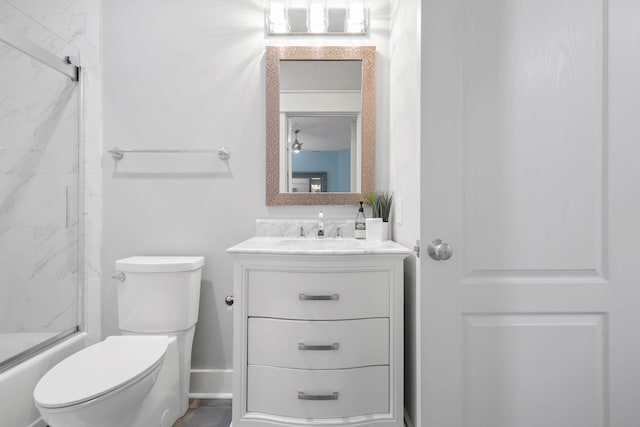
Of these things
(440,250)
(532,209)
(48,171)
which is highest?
(48,171)

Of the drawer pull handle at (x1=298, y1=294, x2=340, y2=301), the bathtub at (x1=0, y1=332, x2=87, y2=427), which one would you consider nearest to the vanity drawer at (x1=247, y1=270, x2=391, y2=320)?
the drawer pull handle at (x1=298, y1=294, x2=340, y2=301)

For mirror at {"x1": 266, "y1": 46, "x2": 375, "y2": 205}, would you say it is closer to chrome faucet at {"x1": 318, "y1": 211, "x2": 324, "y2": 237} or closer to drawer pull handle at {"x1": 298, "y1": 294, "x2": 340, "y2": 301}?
chrome faucet at {"x1": 318, "y1": 211, "x2": 324, "y2": 237}

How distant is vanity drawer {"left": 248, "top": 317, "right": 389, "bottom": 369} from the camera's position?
1207 mm

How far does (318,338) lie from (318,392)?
0.70ft

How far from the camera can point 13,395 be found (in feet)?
4.13

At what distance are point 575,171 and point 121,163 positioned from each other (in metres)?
2.15

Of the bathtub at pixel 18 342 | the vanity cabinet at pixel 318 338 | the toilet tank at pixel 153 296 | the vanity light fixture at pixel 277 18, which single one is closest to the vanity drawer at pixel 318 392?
the vanity cabinet at pixel 318 338

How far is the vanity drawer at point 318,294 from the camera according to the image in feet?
3.98

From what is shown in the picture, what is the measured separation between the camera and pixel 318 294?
1.21 metres

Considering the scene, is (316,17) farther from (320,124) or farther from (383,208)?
(383,208)

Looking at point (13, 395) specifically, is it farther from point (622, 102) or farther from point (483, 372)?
point (622, 102)

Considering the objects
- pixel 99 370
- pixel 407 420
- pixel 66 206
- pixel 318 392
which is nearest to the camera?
pixel 99 370

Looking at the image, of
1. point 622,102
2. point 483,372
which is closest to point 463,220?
point 483,372

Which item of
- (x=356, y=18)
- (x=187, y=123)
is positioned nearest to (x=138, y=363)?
(x=187, y=123)
